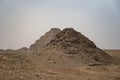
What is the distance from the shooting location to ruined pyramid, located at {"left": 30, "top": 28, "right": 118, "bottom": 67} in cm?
3291

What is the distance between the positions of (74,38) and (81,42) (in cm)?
152

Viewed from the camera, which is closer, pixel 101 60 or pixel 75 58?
pixel 75 58

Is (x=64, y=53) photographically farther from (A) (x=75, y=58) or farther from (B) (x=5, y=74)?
(B) (x=5, y=74)

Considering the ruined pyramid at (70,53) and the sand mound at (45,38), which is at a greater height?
the sand mound at (45,38)

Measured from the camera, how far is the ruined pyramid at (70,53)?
32.9 metres

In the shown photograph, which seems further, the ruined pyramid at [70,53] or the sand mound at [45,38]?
the sand mound at [45,38]

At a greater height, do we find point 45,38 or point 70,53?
point 45,38

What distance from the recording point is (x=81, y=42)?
1630 inches

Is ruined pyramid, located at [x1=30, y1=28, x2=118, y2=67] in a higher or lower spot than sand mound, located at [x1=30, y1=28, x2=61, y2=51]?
lower

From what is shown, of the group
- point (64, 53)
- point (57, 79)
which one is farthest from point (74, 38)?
point (57, 79)

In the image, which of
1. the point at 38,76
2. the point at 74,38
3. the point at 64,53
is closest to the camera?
the point at 38,76

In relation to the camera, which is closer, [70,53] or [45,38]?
[70,53]

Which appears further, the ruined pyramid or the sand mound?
the sand mound

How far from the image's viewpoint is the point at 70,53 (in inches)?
1423
